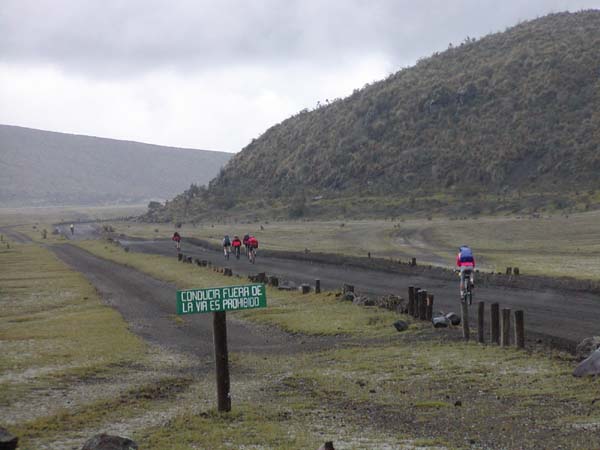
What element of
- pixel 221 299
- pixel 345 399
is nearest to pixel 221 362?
pixel 221 299

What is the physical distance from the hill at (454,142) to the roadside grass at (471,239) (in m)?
8.74

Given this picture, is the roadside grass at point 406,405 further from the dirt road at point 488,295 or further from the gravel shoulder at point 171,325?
the dirt road at point 488,295

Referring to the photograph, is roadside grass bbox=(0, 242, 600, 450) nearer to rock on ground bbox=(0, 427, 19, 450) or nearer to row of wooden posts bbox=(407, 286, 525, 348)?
row of wooden posts bbox=(407, 286, 525, 348)

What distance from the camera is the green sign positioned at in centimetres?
1294

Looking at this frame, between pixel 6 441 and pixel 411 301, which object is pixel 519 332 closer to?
pixel 411 301

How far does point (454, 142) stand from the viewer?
356ft

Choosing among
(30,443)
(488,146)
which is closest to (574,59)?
(488,146)

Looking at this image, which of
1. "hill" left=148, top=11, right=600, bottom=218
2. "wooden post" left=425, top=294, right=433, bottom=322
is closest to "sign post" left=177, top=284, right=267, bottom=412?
"wooden post" left=425, top=294, right=433, bottom=322

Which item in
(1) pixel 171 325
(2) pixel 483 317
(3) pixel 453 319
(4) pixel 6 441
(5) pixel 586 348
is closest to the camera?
(4) pixel 6 441

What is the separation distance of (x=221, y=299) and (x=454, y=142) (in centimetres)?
9856

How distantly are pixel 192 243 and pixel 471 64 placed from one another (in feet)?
227

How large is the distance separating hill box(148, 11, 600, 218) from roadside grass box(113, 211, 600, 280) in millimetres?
8736

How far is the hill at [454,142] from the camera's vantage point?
9443 centimetres

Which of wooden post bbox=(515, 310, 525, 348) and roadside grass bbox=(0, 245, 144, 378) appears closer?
wooden post bbox=(515, 310, 525, 348)
